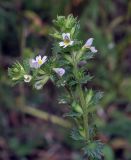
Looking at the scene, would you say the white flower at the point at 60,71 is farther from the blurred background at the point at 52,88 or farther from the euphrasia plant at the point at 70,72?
the blurred background at the point at 52,88

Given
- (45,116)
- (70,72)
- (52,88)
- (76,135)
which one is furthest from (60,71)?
(52,88)

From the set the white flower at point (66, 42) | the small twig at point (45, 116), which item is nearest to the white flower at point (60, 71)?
the white flower at point (66, 42)

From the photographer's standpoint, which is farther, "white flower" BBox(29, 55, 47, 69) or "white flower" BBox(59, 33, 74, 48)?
"white flower" BBox(29, 55, 47, 69)

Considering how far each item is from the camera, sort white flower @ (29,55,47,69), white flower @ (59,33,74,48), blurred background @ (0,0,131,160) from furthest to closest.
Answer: blurred background @ (0,0,131,160) < white flower @ (29,55,47,69) < white flower @ (59,33,74,48)

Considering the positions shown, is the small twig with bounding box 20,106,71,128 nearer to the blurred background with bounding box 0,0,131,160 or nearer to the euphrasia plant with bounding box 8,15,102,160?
the blurred background with bounding box 0,0,131,160

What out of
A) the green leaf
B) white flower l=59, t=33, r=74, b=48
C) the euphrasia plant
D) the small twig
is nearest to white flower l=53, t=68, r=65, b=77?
the euphrasia plant

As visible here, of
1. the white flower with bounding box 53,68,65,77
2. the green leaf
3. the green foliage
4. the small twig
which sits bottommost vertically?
the green foliage
